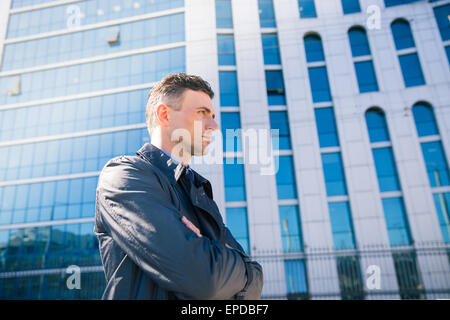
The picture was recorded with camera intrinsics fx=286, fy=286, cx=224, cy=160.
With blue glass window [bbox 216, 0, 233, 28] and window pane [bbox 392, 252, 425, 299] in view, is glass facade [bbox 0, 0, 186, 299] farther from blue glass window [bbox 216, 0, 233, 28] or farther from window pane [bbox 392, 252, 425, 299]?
window pane [bbox 392, 252, 425, 299]

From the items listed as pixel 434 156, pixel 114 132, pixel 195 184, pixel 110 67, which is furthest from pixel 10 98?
pixel 434 156

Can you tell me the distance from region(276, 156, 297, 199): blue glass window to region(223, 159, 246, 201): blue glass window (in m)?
1.48

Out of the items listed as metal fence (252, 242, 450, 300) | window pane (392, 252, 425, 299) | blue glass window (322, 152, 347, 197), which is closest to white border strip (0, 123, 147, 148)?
metal fence (252, 242, 450, 300)

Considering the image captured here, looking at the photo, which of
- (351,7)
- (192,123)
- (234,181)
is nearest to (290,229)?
(234,181)

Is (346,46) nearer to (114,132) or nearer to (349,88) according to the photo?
(349,88)

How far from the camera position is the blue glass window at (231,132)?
11664 millimetres

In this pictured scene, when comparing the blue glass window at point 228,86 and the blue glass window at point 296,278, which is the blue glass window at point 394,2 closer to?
the blue glass window at point 228,86

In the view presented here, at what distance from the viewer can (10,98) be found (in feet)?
47.6

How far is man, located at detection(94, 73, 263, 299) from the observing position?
778mm

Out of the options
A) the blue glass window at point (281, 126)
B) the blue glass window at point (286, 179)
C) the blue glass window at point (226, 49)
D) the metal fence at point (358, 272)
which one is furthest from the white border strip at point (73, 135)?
the metal fence at point (358, 272)

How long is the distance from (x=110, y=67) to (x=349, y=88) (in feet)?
36.5

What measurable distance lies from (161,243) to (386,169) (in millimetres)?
12578

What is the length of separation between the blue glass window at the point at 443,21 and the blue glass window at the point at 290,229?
380 inches
